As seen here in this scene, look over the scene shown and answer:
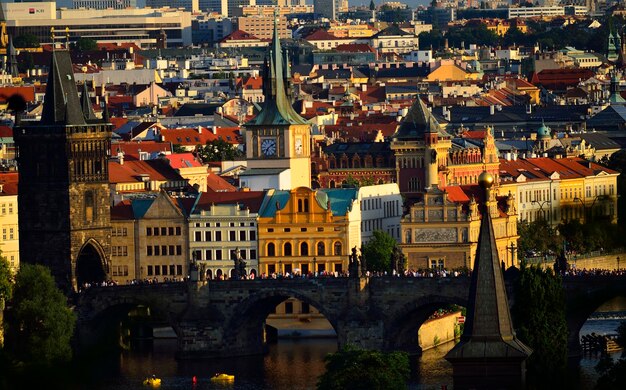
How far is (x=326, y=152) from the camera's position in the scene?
11794cm

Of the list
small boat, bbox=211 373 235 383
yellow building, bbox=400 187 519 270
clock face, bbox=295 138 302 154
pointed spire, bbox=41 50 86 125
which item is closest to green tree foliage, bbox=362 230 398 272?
yellow building, bbox=400 187 519 270

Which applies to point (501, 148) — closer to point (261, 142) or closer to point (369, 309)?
point (261, 142)

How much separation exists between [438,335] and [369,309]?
2.71 meters

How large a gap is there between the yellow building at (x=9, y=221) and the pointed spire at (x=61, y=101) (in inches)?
171

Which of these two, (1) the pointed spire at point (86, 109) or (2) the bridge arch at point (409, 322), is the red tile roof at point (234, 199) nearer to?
(1) the pointed spire at point (86, 109)

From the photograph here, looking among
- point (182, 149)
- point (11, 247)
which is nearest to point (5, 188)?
point (11, 247)

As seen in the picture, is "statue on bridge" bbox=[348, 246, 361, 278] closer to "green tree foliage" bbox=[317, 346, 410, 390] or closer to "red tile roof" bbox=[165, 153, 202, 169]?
"green tree foliage" bbox=[317, 346, 410, 390]

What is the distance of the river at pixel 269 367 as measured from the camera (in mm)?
75125

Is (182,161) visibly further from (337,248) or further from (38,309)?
(38,309)

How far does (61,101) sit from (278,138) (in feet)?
48.9

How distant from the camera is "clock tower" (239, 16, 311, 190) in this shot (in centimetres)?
10538

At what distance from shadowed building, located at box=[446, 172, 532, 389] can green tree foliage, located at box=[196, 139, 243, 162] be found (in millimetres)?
84777

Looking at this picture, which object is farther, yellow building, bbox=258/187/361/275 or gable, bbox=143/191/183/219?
gable, bbox=143/191/183/219

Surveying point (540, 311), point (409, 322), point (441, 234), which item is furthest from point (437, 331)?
point (540, 311)
